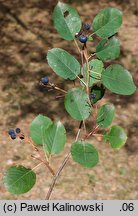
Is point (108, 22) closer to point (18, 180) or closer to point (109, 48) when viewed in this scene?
point (109, 48)

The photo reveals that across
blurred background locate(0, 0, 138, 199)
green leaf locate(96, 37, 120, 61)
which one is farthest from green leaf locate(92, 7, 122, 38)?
blurred background locate(0, 0, 138, 199)

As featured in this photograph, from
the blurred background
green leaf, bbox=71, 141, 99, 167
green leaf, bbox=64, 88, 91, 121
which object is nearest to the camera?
green leaf, bbox=71, 141, 99, 167

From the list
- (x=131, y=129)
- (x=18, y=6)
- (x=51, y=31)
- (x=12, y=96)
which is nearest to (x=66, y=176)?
(x=131, y=129)

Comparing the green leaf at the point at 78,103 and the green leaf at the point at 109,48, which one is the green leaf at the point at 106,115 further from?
the green leaf at the point at 109,48

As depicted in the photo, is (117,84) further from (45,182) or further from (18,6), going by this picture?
(18,6)

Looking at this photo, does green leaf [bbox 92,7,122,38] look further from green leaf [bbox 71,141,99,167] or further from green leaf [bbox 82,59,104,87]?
green leaf [bbox 71,141,99,167]

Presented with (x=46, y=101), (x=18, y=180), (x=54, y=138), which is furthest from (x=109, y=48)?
(x=46, y=101)
